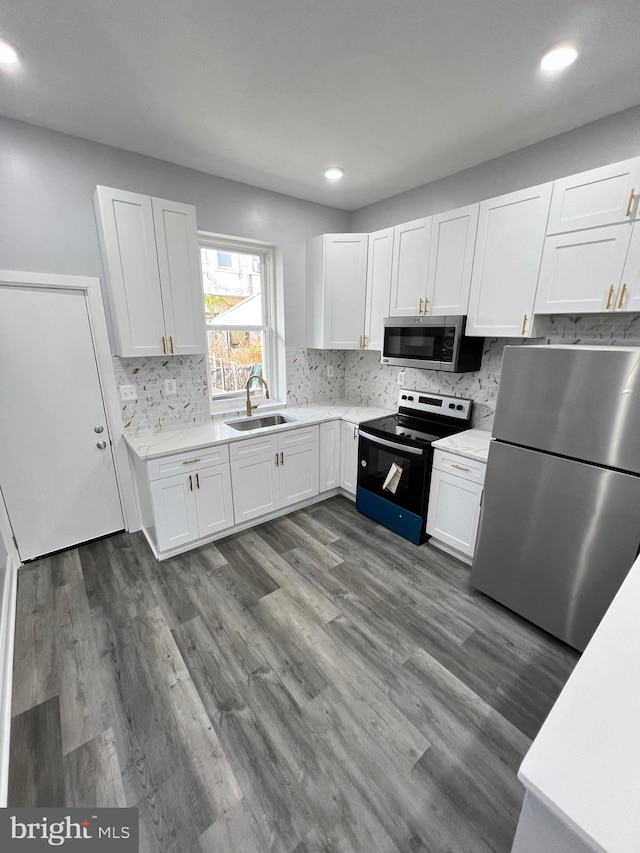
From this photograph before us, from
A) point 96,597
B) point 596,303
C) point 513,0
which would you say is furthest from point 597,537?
point 96,597

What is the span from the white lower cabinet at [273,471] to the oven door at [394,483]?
474 millimetres

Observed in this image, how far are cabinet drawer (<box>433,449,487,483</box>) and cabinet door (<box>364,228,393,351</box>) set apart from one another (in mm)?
1222

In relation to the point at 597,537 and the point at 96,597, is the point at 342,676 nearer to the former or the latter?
the point at 597,537

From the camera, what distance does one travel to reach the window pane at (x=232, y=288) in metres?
3.09

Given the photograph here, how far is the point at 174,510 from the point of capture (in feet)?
8.23

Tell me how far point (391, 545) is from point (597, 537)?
1.39 m

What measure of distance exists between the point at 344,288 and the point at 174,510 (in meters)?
2.41

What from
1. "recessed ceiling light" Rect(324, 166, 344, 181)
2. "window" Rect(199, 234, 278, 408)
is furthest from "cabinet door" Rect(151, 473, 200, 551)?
"recessed ceiling light" Rect(324, 166, 344, 181)

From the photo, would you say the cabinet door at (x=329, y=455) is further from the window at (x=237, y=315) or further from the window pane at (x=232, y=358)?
the window pane at (x=232, y=358)

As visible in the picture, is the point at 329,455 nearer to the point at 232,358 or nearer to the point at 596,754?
the point at 232,358

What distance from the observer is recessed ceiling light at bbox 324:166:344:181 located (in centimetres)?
268

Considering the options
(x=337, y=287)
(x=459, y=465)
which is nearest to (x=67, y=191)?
(x=337, y=287)

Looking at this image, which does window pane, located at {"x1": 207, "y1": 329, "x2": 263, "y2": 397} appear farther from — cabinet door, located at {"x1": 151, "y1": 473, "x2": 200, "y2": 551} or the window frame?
cabinet door, located at {"x1": 151, "y1": 473, "x2": 200, "y2": 551}

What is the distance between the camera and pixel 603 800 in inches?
22.0
